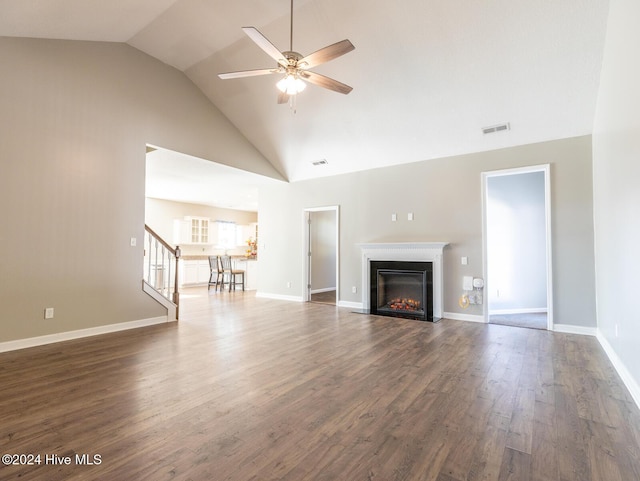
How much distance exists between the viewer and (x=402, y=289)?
6.18m

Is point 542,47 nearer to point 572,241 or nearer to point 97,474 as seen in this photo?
point 572,241

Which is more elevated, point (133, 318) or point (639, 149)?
point (639, 149)

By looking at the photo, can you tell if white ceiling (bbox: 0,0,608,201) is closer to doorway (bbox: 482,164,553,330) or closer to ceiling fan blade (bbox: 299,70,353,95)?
ceiling fan blade (bbox: 299,70,353,95)

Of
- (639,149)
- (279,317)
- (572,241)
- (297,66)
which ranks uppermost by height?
(297,66)

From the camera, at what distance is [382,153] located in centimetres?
598

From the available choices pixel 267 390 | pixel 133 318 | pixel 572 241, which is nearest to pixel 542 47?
pixel 572 241

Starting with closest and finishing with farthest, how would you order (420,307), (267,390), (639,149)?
(639,149) → (267,390) → (420,307)

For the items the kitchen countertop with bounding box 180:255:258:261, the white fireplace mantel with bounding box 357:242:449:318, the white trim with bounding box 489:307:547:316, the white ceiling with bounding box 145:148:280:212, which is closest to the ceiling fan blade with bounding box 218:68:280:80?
the white ceiling with bounding box 145:148:280:212

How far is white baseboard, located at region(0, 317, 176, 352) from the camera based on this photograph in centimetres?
376

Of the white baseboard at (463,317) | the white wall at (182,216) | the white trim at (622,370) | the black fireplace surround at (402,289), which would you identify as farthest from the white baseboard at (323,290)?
the white trim at (622,370)

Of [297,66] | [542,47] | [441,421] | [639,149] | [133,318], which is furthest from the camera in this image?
[133,318]

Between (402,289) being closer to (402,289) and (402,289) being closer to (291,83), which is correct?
(402,289)

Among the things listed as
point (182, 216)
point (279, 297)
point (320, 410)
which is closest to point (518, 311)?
point (279, 297)

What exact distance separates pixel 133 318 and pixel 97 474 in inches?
145
